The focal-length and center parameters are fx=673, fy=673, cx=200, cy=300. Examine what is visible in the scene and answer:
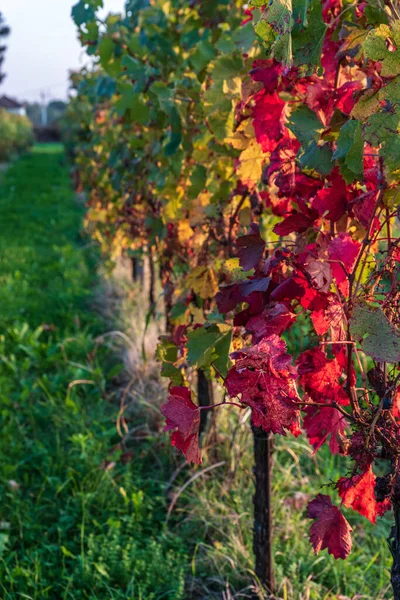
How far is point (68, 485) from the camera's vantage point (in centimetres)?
322

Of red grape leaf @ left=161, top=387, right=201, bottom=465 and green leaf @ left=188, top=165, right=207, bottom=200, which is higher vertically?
green leaf @ left=188, top=165, right=207, bottom=200

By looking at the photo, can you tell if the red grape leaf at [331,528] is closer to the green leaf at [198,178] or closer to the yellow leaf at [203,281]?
the yellow leaf at [203,281]

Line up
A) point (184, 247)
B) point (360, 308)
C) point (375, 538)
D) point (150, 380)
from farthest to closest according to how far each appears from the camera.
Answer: point (150, 380) < point (184, 247) < point (375, 538) < point (360, 308)

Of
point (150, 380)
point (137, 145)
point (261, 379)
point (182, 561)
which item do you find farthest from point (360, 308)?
point (150, 380)

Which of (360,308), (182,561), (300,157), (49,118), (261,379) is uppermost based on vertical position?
(49,118)

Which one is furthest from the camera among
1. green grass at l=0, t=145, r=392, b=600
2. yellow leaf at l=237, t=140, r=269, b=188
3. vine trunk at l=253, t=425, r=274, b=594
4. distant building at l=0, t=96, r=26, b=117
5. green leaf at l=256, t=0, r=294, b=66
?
distant building at l=0, t=96, r=26, b=117

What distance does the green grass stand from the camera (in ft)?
8.44

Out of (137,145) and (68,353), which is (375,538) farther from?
(68,353)

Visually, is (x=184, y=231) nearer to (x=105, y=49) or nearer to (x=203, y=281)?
(x=203, y=281)

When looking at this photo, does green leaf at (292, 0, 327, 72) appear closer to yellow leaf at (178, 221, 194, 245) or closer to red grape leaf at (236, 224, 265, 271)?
red grape leaf at (236, 224, 265, 271)

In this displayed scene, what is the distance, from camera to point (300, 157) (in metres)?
1.45

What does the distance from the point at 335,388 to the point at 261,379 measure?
1.32ft

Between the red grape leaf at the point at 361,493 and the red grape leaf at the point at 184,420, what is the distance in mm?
368

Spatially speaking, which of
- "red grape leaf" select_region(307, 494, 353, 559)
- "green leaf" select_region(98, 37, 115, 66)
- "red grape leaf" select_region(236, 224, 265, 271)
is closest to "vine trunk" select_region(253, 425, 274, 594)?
"red grape leaf" select_region(307, 494, 353, 559)
